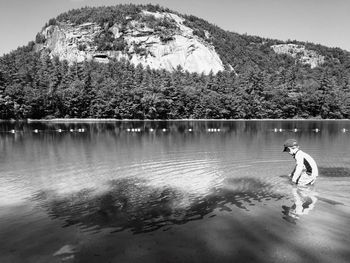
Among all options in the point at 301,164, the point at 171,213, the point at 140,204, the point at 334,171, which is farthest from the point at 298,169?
the point at 140,204

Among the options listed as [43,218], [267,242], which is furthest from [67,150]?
[267,242]

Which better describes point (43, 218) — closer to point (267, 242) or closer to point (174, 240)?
point (174, 240)

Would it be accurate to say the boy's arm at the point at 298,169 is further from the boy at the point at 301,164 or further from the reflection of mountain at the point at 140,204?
the reflection of mountain at the point at 140,204

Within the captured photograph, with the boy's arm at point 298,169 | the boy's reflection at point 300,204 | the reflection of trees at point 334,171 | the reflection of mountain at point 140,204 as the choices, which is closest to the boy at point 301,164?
the boy's arm at point 298,169

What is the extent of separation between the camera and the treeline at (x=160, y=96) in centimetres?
9981

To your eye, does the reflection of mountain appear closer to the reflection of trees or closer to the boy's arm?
the boy's arm

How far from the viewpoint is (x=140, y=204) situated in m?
13.3

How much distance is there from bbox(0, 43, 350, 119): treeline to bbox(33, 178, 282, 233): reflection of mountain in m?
87.4

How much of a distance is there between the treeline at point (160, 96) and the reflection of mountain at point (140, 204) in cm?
8744

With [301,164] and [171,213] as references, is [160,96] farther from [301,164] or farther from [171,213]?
[171,213]

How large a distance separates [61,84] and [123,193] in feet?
328

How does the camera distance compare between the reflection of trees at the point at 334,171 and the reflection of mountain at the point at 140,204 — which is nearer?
the reflection of mountain at the point at 140,204

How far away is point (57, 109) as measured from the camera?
101 m

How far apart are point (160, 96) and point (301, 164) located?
89760mm
